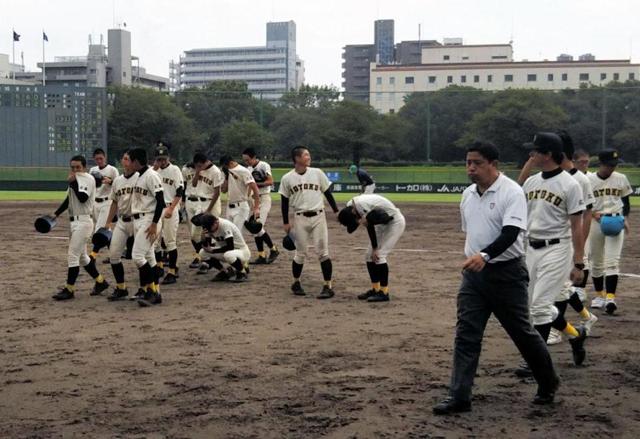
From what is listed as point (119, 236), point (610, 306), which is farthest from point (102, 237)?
point (610, 306)

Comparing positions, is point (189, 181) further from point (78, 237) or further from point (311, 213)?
point (311, 213)

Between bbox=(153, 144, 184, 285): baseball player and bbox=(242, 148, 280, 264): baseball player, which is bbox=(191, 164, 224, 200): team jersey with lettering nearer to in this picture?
bbox=(153, 144, 184, 285): baseball player

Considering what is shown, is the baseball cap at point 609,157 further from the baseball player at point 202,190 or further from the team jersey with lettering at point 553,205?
the baseball player at point 202,190

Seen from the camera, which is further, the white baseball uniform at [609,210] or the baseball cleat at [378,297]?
the baseball cleat at [378,297]

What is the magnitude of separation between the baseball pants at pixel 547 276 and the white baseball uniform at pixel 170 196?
278 inches

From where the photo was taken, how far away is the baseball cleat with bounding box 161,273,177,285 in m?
13.1

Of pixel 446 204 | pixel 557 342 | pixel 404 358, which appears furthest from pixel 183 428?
pixel 446 204

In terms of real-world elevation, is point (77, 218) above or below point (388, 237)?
above

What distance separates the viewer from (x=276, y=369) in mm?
7504

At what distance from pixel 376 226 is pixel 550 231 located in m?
4.27

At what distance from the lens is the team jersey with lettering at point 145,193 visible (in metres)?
10.9

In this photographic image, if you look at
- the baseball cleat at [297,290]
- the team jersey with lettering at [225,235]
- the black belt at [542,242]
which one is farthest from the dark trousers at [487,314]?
the team jersey with lettering at [225,235]

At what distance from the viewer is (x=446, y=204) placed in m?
33.7

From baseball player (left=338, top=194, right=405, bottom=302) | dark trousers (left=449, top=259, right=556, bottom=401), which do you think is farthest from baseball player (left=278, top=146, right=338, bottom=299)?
dark trousers (left=449, top=259, right=556, bottom=401)
